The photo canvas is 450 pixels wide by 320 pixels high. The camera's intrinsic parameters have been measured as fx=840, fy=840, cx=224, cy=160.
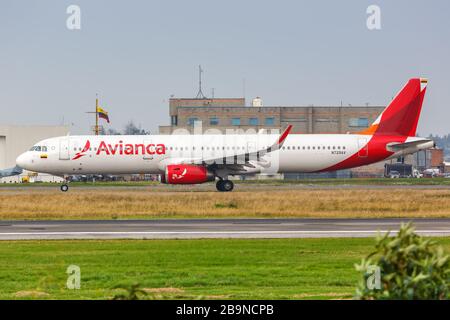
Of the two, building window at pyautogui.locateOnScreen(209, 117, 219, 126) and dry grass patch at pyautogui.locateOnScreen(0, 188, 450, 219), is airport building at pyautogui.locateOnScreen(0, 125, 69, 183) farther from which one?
dry grass patch at pyautogui.locateOnScreen(0, 188, 450, 219)

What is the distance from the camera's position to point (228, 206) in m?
44.4

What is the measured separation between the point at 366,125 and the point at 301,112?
9.91 m

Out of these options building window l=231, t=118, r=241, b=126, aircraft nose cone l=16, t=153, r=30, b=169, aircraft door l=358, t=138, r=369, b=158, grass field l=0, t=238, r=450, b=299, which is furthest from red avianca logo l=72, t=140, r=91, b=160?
building window l=231, t=118, r=241, b=126

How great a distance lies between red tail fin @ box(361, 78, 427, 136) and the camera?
65250mm

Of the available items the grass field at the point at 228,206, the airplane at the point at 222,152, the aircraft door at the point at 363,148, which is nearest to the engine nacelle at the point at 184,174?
the airplane at the point at 222,152

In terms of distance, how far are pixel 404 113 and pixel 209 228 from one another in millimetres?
36743

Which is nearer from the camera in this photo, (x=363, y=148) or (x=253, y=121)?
(x=363, y=148)

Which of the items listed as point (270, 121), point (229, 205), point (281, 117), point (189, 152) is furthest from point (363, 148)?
point (281, 117)

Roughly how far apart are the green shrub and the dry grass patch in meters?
29.7

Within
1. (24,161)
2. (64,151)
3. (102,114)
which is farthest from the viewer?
(102,114)

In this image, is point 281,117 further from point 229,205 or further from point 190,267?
point 190,267

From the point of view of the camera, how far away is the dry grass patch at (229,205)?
39.9 m

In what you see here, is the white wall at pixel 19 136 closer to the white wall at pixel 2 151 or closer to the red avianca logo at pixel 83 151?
the white wall at pixel 2 151

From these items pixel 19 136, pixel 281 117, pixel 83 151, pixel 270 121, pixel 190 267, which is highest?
pixel 281 117
